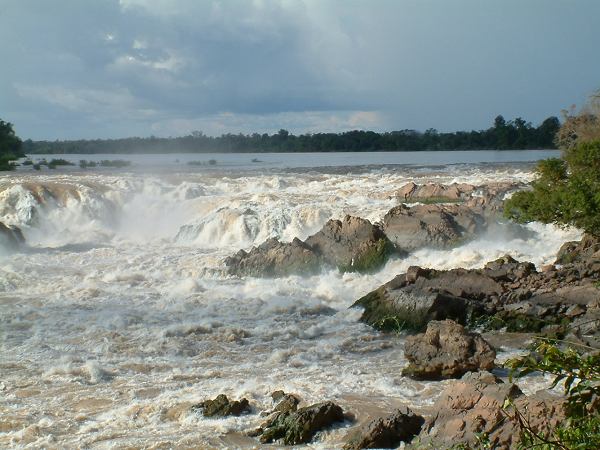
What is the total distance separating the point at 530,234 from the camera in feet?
54.4

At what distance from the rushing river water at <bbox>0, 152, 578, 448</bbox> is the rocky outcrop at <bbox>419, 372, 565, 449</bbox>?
3.99 feet

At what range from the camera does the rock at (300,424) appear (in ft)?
20.4

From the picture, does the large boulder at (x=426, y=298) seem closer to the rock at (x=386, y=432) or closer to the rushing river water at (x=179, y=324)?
the rushing river water at (x=179, y=324)

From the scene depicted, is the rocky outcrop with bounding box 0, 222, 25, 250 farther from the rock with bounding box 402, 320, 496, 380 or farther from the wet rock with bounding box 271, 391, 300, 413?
the wet rock with bounding box 271, 391, 300, 413

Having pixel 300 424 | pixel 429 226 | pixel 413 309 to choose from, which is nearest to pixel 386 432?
pixel 300 424

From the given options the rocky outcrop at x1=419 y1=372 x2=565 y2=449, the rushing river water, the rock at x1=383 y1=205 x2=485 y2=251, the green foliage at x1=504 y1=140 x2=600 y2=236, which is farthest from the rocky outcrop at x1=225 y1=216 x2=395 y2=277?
the rocky outcrop at x1=419 y1=372 x2=565 y2=449

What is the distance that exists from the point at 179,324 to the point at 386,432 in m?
5.65

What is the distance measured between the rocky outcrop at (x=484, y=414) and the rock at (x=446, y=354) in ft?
6.97

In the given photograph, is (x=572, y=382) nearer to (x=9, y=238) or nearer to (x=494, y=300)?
(x=494, y=300)

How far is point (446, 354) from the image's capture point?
26.7ft

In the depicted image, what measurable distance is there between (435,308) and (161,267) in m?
7.86

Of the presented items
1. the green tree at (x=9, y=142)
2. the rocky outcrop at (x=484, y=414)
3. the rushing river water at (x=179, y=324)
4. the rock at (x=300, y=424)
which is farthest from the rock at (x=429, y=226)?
the green tree at (x=9, y=142)

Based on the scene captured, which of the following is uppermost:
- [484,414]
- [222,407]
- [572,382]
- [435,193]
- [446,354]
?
[572,382]

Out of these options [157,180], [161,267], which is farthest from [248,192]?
[161,267]
